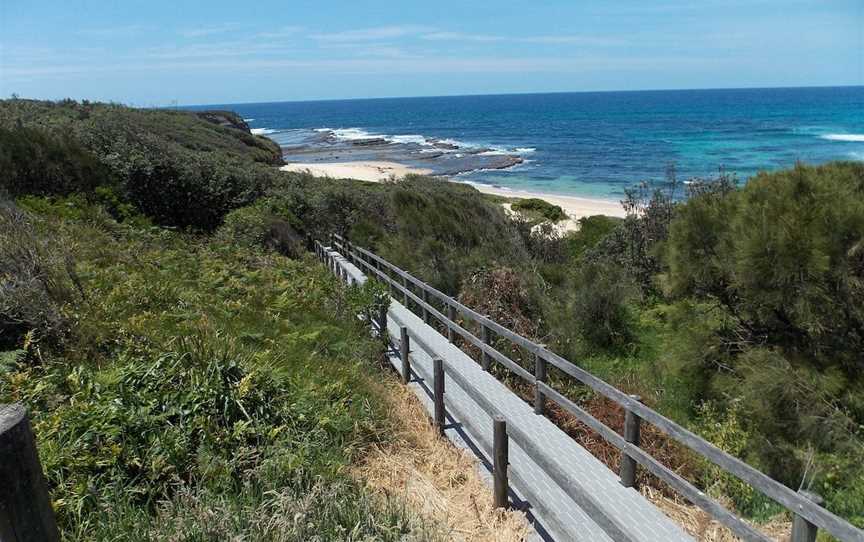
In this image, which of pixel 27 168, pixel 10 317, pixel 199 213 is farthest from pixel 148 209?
pixel 10 317

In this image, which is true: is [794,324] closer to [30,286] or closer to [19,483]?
[19,483]

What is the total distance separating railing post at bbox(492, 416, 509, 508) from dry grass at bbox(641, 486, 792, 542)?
50.3 inches

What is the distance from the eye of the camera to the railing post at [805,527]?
2.86 meters

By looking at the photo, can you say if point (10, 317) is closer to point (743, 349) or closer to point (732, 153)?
point (743, 349)

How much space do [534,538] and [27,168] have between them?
16149 mm

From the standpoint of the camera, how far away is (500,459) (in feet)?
13.4

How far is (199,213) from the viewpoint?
19.8 m

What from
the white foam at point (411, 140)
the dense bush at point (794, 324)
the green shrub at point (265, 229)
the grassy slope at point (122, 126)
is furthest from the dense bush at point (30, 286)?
the white foam at point (411, 140)

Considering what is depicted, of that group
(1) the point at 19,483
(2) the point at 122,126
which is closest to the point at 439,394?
(1) the point at 19,483

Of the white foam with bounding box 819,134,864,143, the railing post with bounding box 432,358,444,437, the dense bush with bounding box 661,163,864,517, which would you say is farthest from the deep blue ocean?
the railing post with bounding box 432,358,444,437

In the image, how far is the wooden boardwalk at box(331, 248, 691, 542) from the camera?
3.73m

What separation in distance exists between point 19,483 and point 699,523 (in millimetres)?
4162

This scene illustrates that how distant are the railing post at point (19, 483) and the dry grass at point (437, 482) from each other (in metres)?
2.10

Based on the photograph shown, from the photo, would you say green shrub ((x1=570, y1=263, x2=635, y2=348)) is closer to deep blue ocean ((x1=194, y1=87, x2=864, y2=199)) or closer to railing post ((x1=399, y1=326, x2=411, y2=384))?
railing post ((x1=399, y1=326, x2=411, y2=384))
